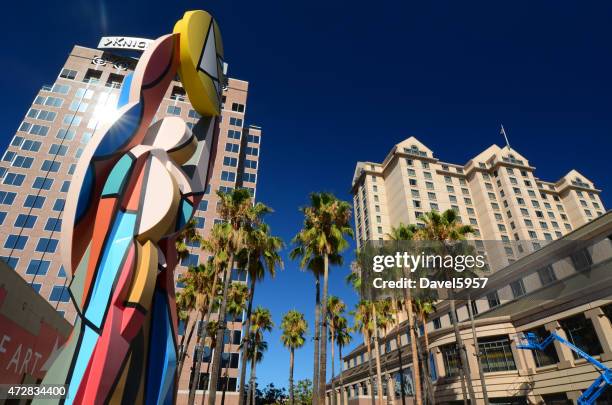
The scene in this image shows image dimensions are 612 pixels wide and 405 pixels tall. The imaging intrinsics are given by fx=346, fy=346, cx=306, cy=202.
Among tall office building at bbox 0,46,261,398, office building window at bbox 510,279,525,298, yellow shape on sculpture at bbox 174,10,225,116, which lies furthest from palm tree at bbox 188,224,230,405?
office building window at bbox 510,279,525,298

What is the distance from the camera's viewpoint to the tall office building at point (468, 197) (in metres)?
70.6

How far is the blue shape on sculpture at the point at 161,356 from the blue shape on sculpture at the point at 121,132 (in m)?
4.07

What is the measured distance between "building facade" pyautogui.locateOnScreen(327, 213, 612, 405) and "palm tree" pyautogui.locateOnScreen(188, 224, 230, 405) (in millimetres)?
17032

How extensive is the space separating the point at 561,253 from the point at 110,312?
31848 millimetres

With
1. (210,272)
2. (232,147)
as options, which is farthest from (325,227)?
(232,147)

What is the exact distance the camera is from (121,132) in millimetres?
9469

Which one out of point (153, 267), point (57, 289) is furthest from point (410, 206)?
point (153, 267)

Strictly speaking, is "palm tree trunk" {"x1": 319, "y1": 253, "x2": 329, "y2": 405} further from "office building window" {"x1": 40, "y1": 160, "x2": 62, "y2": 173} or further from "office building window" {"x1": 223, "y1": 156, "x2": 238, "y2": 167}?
"office building window" {"x1": 40, "y1": 160, "x2": 62, "y2": 173}

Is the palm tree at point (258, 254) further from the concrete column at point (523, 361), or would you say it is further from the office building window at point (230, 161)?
the office building window at point (230, 161)

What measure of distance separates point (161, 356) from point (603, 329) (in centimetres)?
2719

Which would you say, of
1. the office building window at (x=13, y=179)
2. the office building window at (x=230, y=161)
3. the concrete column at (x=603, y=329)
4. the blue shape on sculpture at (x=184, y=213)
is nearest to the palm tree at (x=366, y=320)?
the concrete column at (x=603, y=329)

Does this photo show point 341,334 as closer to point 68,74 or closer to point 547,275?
point 547,275

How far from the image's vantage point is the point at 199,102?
41.4 ft

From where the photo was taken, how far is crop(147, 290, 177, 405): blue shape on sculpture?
873 cm
